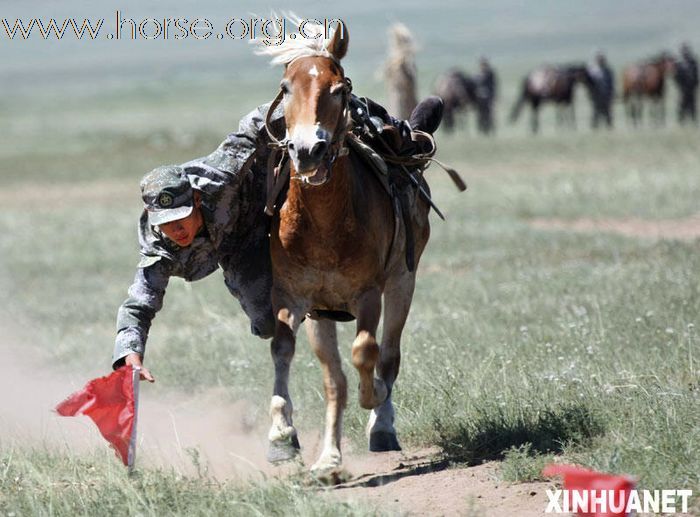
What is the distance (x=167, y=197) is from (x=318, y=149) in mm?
1061

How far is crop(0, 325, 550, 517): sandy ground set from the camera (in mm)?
5988

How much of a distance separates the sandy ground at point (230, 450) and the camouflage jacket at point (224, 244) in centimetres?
78

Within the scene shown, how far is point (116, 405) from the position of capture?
6.42 meters

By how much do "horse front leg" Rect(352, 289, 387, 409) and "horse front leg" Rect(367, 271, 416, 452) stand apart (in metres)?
0.37

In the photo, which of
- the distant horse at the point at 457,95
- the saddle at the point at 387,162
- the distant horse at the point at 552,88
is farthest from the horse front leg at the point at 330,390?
the distant horse at the point at 552,88

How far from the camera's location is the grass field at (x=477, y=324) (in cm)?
622

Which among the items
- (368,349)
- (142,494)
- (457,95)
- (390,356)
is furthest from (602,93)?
(142,494)

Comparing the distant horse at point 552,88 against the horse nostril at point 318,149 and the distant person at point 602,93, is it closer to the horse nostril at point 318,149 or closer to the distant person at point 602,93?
the distant person at point 602,93

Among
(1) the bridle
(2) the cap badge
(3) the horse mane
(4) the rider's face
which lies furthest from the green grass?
(3) the horse mane

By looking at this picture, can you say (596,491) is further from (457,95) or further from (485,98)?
(457,95)

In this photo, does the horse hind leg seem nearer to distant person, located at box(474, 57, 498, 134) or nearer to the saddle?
the saddle

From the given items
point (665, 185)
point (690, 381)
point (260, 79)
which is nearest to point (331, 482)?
point (690, 381)

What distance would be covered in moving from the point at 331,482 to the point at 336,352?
777mm

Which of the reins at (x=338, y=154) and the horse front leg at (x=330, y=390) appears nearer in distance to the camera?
the reins at (x=338, y=154)
